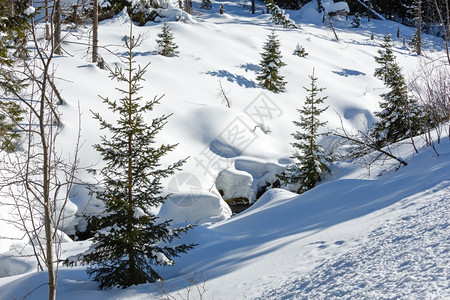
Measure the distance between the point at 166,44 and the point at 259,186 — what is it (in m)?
10.5

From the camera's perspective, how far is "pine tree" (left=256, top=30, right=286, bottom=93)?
18.7m

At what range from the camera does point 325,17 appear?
37625 mm

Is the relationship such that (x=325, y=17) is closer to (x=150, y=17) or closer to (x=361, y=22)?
(x=361, y=22)

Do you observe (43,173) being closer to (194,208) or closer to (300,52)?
(194,208)

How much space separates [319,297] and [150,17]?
88.4 ft

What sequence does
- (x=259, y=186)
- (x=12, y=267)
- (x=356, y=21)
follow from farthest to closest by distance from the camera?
(x=356, y=21) → (x=259, y=186) → (x=12, y=267)

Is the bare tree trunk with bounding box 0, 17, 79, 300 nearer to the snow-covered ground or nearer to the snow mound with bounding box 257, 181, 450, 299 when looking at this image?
the snow-covered ground

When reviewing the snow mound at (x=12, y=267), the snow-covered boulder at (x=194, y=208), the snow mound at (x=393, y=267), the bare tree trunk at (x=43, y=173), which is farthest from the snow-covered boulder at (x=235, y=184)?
the snow mound at (x=393, y=267)

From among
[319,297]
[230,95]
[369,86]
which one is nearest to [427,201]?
[319,297]

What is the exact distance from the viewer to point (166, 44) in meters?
19.2

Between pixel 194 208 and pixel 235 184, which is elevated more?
pixel 235 184

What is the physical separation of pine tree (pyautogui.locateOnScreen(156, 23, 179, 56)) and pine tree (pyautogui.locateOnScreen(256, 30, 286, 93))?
194 inches

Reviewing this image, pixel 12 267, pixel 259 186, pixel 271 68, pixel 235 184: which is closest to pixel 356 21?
pixel 271 68

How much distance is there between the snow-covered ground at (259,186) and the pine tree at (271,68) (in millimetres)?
573
